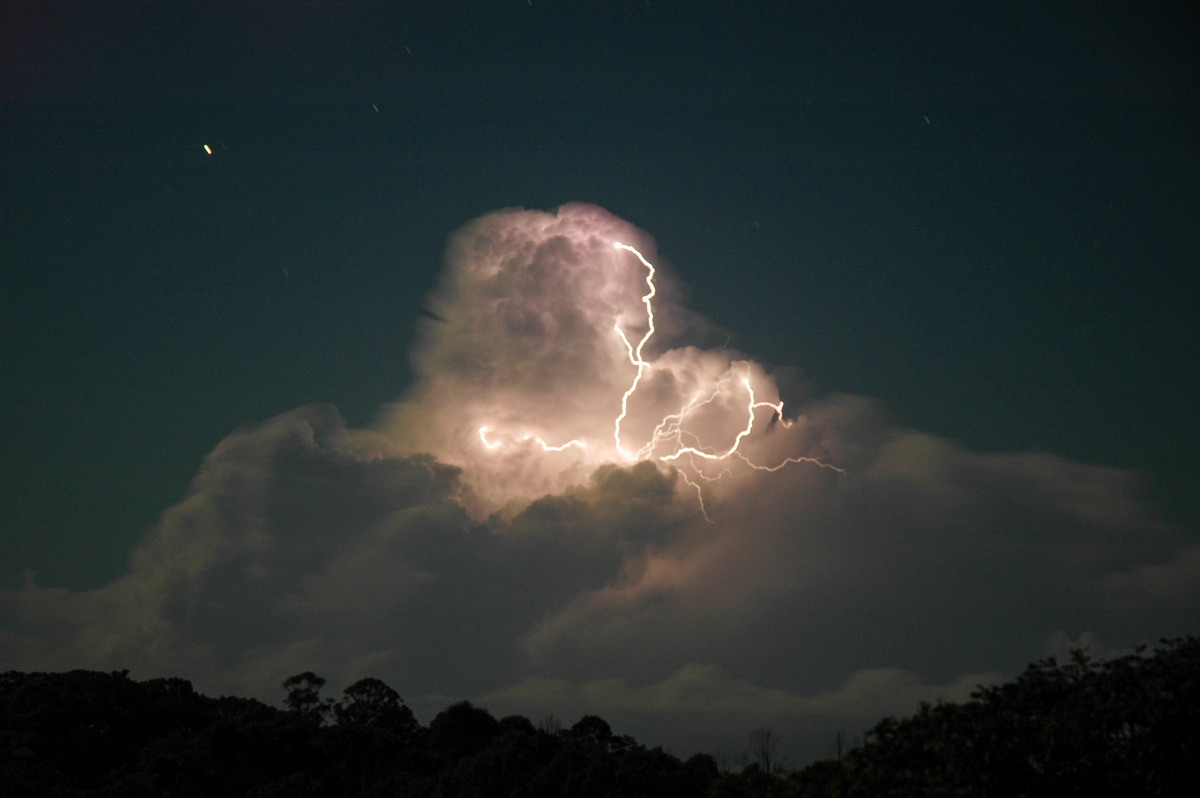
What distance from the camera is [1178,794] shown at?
48.9ft

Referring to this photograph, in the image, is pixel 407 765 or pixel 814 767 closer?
pixel 814 767

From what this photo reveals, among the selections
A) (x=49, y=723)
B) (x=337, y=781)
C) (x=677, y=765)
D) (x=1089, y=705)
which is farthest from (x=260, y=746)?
(x=1089, y=705)

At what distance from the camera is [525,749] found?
4541cm

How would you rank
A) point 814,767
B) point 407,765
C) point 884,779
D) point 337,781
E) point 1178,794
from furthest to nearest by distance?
point 407,765, point 337,781, point 814,767, point 884,779, point 1178,794

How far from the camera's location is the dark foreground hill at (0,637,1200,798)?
1522 cm

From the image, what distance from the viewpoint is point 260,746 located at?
157 ft

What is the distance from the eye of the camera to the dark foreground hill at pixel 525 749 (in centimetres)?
1522

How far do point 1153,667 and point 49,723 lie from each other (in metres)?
53.2

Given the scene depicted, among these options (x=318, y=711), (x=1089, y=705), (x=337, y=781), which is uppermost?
(x=318, y=711)

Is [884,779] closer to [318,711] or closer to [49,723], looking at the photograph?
[49,723]

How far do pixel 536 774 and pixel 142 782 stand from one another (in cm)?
1747

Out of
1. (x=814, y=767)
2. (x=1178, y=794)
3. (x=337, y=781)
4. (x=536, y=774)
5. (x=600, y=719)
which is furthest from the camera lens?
(x=600, y=719)

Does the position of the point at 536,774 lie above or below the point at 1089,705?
above

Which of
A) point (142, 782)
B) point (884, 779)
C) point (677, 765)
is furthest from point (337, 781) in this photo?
point (884, 779)
